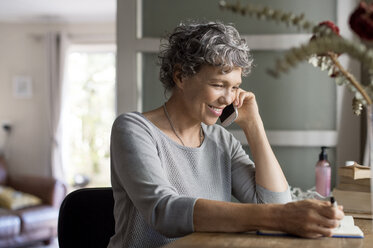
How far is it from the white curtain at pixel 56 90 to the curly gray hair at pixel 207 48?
18.9 feet

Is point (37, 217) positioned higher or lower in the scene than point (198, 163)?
lower

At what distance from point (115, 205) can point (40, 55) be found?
615 centimetres

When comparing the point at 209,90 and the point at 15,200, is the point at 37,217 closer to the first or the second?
the point at 15,200

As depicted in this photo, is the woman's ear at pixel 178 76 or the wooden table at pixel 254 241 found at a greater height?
the woman's ear at pixel 178 76

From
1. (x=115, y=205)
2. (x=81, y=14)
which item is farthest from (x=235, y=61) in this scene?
(x=81, y=14)

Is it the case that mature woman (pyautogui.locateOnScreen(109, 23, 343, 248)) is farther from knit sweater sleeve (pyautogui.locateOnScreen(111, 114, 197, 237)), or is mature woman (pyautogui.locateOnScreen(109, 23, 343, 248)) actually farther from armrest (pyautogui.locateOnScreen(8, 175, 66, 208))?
armrest (pyautogui.locateOnScreen(8, 175, 66, 208))

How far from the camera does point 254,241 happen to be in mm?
1122

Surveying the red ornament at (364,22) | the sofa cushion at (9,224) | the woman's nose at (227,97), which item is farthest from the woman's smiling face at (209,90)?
the sofa cushion at (9,224)

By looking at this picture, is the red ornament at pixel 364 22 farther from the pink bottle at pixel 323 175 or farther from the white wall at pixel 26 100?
the white wall at pixel 26 100

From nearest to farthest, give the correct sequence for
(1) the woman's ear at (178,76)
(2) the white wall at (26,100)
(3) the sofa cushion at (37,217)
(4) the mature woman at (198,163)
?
(4) the mature woman at (198,163) < (1) the woman's ear at (178,76) < (3) the sofa cushion at (37,217) < (2) the white wall at (26,100)

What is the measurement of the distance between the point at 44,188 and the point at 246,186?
4.74m

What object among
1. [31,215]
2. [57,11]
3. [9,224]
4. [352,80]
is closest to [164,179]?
[352,80]

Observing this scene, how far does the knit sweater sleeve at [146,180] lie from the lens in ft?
4.12

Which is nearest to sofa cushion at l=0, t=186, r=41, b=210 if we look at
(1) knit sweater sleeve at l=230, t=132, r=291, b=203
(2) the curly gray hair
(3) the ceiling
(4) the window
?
(4) the window
